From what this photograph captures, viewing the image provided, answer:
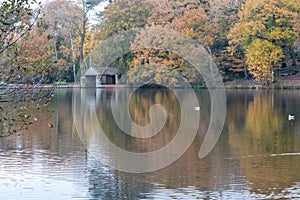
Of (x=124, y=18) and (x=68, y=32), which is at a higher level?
(x=124, y=18)

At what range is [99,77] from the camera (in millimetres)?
59156

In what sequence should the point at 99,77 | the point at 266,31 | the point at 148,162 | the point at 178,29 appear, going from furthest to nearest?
the point at 99,77 < the point at 178,29 < the point at 266,31 < the point at 148,162

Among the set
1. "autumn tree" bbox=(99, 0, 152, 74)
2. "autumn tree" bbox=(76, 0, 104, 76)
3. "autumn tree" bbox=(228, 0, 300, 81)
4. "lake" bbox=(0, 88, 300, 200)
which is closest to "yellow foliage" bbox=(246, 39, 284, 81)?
"autumn tree" bbox=(228, 0, 300, 81)

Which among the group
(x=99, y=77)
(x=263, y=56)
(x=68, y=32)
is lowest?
(x=99, y=77)

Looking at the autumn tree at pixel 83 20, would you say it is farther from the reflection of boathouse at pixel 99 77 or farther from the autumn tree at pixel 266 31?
the autumn tree at pixel 266 31

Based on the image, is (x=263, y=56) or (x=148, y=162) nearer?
(x=148, y=162)

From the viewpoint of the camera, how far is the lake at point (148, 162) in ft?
36.7

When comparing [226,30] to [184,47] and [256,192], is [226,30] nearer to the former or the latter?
[184,47]

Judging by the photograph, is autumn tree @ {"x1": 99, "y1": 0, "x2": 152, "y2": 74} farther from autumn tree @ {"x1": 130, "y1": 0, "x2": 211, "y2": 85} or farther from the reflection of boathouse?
autumn tree @ {"x1": 130, "y1": 0, "x2": 211, "y2": 85}

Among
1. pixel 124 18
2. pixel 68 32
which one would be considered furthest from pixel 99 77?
pixel 124 18

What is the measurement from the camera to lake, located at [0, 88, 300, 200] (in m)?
11.2

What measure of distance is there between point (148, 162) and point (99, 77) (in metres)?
45.2

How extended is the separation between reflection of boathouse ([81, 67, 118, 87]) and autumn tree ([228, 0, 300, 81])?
13.7 meters

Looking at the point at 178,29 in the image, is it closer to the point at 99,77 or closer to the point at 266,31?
the point at 266,31
